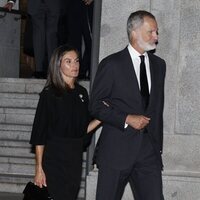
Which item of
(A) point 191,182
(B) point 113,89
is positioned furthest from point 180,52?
(B) point 113,89

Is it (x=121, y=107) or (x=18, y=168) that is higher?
(x=121, y=107)

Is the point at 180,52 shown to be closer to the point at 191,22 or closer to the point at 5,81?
A: the point at 191,22

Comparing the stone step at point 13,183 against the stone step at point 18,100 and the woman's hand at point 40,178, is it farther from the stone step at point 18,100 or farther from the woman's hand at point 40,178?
the woman's hand at point 40,178

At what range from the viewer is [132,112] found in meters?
5.91

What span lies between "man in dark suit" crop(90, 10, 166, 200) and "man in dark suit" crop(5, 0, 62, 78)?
425 cm

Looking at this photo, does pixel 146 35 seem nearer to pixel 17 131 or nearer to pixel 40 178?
pixel 40 178

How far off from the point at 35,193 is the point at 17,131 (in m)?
3.96

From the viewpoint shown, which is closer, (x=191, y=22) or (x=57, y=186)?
(x=57, y=186)

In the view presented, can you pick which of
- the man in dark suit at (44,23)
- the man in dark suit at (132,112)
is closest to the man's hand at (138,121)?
the man in dark suit at (132,112)

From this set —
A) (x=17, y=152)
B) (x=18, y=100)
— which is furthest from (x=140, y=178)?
(x=18, y=100)

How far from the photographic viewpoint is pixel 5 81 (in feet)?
33.7

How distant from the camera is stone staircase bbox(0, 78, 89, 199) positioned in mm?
9070

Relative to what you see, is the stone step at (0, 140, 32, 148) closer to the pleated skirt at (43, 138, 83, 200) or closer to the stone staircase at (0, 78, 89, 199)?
the stone staircase at (0, 78, 89, 199)

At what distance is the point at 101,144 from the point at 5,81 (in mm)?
4420
